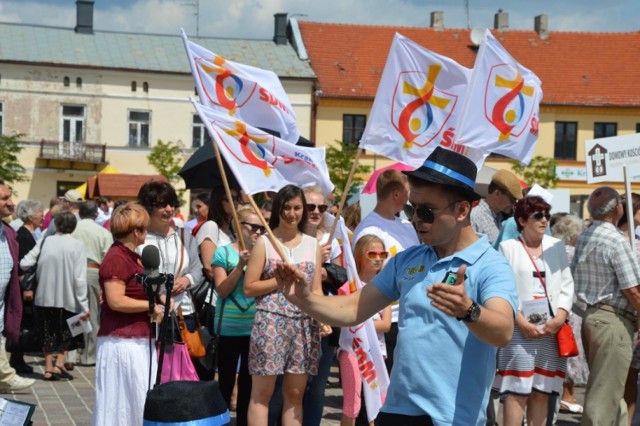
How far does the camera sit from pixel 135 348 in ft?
22.5

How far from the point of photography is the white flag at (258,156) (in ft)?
23.7

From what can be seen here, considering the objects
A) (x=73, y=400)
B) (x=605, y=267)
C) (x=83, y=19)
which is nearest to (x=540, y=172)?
(x=83, y=19)

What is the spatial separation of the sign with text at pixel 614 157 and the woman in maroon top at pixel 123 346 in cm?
419

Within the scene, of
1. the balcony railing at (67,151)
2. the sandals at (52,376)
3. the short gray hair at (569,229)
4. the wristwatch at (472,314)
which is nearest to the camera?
the wristwatch at (472,314)

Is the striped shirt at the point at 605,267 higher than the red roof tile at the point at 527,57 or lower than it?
lower

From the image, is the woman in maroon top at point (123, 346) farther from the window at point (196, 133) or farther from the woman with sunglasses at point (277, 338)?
the window at point (196, 133)

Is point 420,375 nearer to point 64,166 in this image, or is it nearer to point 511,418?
point 511,418

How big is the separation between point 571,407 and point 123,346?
5.36 metres

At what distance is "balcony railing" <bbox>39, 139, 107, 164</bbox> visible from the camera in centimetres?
5028

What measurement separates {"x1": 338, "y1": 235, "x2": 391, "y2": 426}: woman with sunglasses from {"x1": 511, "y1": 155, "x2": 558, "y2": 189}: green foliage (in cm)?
3831

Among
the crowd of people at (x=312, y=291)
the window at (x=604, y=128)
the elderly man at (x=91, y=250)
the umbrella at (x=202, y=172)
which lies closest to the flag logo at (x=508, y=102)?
the crowd of people at (x=312, y=291)

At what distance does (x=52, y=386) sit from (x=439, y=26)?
1852 inches

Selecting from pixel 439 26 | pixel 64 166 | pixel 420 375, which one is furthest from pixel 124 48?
pixel 420 375

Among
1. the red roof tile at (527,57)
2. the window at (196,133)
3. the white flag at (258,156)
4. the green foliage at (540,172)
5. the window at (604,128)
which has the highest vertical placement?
the red roof tile at (527,57)
